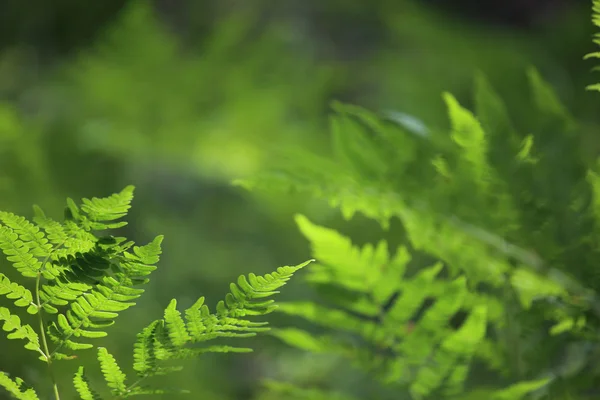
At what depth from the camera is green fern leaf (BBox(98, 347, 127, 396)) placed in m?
0.33

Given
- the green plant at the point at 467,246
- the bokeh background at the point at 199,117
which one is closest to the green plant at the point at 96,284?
the green plant at the point at 467,246

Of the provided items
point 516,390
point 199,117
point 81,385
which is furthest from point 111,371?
point 199,117

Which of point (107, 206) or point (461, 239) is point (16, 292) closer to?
point (107, 206)

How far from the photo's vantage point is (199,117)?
1.39 metres

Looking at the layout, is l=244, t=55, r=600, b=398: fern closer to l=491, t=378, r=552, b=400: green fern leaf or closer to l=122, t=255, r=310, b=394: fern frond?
l=491, t=378, r=552, b=400: green fern leaf

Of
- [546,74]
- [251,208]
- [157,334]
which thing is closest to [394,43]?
[546,74]

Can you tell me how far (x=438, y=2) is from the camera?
7.04ft

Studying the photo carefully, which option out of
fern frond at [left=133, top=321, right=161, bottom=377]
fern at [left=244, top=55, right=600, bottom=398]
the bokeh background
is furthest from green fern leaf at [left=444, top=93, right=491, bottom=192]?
the bokeh background

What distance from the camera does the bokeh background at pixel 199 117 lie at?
1.03 meters

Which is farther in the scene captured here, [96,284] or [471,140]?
[471,140]

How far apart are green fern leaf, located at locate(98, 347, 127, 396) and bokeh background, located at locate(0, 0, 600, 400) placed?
18.6 inches

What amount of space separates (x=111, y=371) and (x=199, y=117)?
110cm

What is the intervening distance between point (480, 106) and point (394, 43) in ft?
5.76

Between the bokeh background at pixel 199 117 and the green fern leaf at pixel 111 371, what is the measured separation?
0.47 metres
